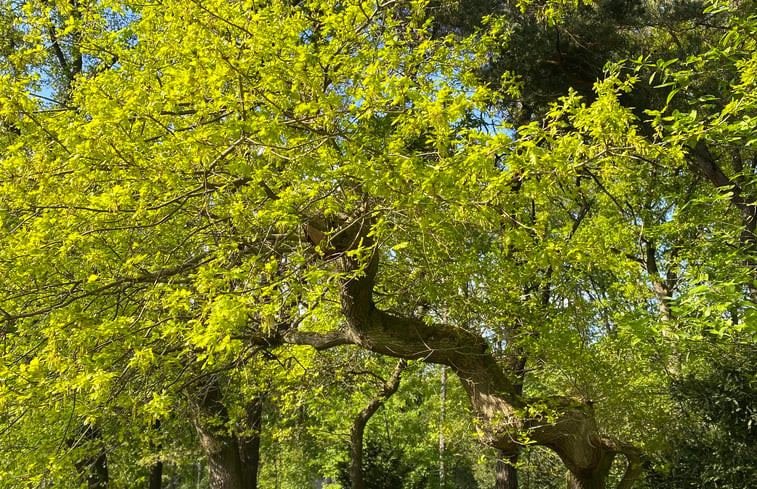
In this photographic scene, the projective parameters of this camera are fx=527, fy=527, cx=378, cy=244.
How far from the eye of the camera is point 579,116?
3529 mm

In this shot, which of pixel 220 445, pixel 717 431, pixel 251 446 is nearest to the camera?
pixel 717 431

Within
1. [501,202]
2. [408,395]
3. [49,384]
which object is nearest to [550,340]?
[501,202]

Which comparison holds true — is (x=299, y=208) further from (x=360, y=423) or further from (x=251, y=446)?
(x=251, y=446)

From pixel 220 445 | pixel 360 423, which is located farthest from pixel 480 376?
pixel 220 445

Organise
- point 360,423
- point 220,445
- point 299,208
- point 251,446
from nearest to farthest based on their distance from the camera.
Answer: point 299,208 → point 220,445 → point 360,423 → point 251,446

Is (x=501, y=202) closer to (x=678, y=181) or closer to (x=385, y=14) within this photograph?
(x=385, y=14)

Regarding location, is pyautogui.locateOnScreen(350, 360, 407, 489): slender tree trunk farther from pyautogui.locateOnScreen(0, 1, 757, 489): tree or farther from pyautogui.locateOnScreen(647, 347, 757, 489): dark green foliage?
pyautogui.locateOnScreen(647, 347, 757, 489): dark green foliage

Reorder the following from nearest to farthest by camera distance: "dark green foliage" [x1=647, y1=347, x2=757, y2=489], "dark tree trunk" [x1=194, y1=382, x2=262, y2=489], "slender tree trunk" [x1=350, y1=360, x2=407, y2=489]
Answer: "dark green foliage" [x1=647, y1=347, x2=757, y2=489]
"dark tree trunk" [x1=194, y1=382, x2=262, y2=489]
"slender tree trunk" [x1=350, y1=360, x2=407, y2=489]

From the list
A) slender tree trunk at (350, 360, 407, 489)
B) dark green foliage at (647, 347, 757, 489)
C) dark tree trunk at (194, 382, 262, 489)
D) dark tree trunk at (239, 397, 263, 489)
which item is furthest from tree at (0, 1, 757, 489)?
slender tree trunk at (350, 360, 407, 489)

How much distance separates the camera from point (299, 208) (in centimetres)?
404

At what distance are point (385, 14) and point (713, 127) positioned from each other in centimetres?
317

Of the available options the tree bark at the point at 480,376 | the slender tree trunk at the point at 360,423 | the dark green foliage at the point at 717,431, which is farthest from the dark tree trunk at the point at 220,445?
the dark green foliage at the point at 717,431

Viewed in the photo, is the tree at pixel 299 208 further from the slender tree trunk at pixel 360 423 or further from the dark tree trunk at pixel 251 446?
the slender tree trunk at pixel 360 423

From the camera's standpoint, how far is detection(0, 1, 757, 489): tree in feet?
11.2
